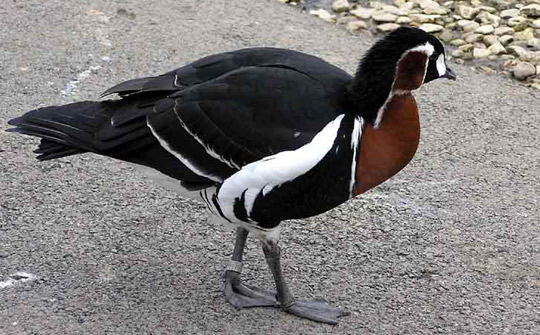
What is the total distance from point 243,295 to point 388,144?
3.25 feet

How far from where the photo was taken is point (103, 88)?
18.8 ft

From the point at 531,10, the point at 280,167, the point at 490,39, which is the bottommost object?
the point at 490,39

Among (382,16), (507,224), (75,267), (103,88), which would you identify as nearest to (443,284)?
(507,224)

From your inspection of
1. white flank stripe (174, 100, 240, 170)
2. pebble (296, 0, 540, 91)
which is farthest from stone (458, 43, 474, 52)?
white flank stripe (174, 100, 240, 170)

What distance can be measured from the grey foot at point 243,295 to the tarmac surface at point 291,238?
4 cm

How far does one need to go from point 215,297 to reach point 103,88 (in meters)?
2.05

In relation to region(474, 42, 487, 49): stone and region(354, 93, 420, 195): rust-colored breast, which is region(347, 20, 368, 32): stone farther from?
region(354, 93, 420, 195): rust-colored breast

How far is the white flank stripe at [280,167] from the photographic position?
11.6ft

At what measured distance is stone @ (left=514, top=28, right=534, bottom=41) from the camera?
655cm

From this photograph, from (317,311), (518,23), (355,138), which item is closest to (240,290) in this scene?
(317,311)

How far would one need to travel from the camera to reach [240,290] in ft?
13.6

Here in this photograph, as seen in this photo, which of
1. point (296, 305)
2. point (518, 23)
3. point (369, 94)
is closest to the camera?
point (369, 94)

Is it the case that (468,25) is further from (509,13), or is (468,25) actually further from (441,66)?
(441,66)

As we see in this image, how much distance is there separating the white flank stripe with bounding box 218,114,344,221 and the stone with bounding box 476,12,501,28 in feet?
11.4
